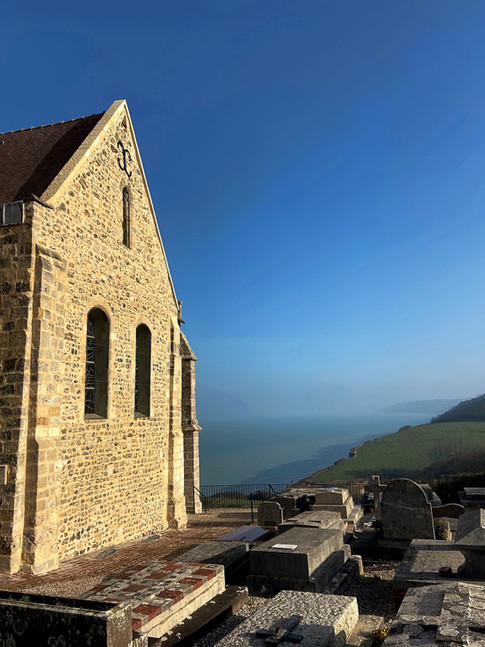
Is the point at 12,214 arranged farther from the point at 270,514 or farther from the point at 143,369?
the point at 270,514

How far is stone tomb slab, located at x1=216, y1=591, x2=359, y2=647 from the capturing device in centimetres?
430

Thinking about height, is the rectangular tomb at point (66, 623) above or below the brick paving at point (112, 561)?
above

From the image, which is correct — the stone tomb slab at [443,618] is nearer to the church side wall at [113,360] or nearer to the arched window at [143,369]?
the church side wall at [113,360]

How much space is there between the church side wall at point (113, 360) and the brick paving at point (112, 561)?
47cm

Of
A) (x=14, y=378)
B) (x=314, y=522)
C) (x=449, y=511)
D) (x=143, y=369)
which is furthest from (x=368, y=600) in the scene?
(x=449, y=511)

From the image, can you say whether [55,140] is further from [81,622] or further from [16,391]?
[81,622]

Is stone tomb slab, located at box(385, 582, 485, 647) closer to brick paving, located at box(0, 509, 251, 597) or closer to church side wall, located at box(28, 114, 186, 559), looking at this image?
brick paving, located at box(0, 509, 251, 597)

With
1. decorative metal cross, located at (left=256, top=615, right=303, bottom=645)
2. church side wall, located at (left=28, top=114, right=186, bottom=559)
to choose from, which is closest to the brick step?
decorative metal cross, located at (left=256, top=615, right=303, bottom=645)

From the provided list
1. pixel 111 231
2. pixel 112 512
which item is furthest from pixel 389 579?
pixel 111 231

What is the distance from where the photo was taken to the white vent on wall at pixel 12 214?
9.26m

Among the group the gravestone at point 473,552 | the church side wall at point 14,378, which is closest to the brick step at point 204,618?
the gravestone at point 473,552

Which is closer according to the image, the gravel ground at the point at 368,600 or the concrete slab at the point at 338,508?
the gravel ground at the point at 368,600

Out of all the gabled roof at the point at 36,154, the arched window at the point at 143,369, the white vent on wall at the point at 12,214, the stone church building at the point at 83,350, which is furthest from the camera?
the arched window at the point at 143,369

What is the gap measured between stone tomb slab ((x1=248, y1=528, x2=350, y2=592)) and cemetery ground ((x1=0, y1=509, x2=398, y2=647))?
18.7 inches
